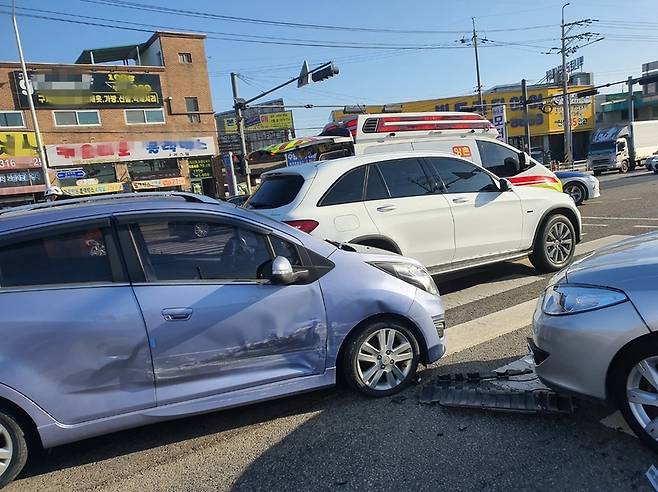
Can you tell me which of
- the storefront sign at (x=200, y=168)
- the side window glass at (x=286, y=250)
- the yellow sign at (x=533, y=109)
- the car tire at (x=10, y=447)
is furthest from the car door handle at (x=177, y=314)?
the yellow sign at (x=533, y=109)

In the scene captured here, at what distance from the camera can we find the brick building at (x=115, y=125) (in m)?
31.2

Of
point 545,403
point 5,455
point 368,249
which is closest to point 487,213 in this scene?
point 368,249

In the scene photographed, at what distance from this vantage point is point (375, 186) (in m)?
5.71

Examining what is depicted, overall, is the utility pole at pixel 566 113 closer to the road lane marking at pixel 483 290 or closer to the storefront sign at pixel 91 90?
the storefront sign at pixel 91 90

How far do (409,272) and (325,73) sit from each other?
16779 millimetres

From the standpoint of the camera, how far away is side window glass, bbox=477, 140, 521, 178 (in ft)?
26.2

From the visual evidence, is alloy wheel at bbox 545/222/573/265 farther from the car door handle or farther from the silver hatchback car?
the car door handle

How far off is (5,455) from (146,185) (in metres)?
34.2

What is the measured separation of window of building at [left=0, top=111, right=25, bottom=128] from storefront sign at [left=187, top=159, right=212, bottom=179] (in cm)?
1079

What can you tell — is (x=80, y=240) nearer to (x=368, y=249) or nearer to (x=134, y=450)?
(x=134, y=450)

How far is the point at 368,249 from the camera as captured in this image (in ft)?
13.6

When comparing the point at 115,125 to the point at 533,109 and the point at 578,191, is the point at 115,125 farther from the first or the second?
the point at 533,109

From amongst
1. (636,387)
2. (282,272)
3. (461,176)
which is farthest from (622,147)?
(282,272)

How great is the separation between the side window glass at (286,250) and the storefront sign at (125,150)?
34.0 metres
